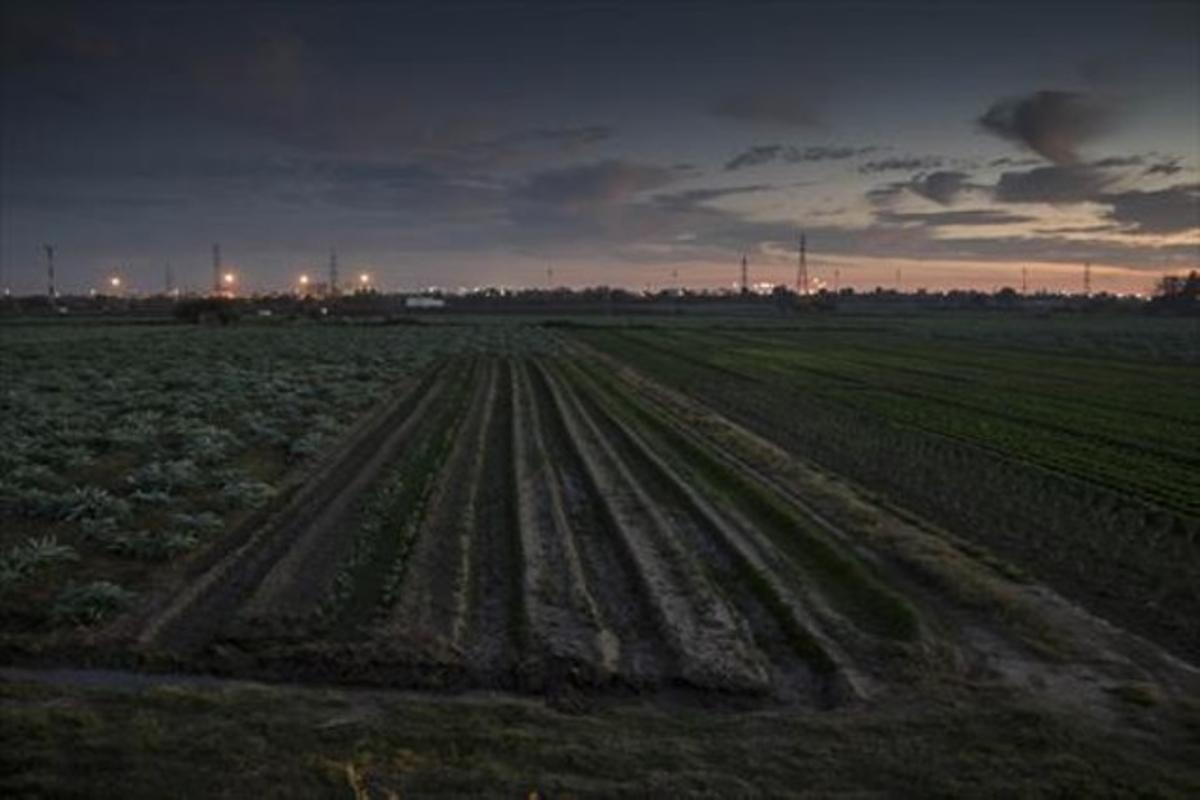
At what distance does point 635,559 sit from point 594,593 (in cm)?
173

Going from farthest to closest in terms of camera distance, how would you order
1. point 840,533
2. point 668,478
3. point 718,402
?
point 718,402 → point 668,478 → point 840,533

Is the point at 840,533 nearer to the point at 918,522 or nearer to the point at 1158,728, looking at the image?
the point at 918,522

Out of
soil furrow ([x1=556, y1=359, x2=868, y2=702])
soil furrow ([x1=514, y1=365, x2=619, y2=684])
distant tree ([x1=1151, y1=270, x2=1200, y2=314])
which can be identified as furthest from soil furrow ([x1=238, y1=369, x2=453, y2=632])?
distant tree ([x1=1151, y1=270, x2=1200, y2=314])

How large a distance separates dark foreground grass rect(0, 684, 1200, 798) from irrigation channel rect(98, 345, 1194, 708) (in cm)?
82

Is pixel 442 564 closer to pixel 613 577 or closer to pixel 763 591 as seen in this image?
pixel 613 577

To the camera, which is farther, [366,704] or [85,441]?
[85,441]

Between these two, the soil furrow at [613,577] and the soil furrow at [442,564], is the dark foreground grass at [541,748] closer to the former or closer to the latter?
the soil furrow at [613,577]

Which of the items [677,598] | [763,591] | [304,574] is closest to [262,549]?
[304,574]

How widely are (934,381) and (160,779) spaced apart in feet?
140

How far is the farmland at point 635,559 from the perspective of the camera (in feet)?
34.5

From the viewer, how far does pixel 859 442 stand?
27594 millimetres

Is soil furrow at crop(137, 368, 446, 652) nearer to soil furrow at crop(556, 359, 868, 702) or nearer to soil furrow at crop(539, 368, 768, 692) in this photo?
soil furrow at crop(539, 368, 768, 692)

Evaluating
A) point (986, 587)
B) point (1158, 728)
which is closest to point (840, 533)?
point (986, 587)

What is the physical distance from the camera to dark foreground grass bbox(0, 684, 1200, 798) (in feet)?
26.7
